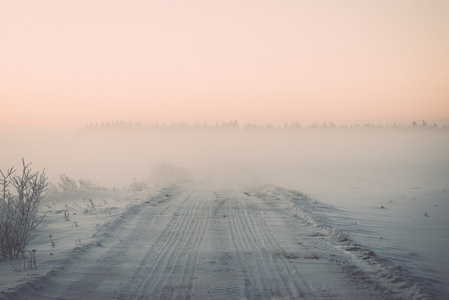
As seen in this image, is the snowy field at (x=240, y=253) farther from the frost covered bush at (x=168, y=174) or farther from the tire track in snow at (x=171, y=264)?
the frost covered bush at (x=168, y=174)

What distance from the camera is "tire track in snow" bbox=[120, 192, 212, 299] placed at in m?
4.49

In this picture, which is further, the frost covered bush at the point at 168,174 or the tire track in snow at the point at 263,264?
the frost covered bush at the point at 168,174

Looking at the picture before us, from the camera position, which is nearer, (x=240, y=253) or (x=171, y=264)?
(x=171, y=264)

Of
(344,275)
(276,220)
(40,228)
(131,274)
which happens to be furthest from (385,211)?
(40,228)

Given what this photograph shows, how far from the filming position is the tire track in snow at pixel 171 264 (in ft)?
14.7

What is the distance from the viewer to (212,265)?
5523 millimetres

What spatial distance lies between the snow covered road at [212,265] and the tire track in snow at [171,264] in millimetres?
16

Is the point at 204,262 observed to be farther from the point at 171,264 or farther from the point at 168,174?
the point at 168,174

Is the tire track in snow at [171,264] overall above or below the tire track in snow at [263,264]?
above

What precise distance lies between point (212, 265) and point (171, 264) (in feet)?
2.72

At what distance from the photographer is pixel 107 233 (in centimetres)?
751

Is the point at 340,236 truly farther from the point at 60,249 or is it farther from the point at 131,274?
the point at 60,249

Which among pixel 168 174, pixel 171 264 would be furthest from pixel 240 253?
pixel 168 174

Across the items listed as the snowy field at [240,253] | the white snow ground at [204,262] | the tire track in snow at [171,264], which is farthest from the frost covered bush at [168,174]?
the tire track in snow at [171,264]
